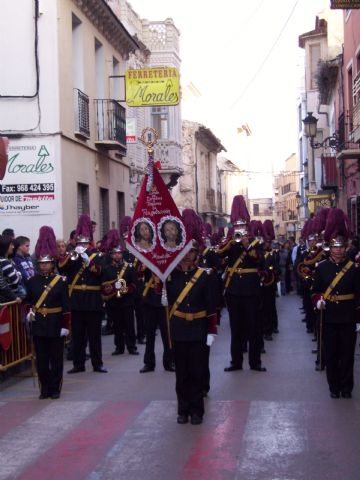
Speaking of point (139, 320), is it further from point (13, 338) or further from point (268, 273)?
point (13, 338)

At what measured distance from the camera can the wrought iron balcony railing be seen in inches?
773

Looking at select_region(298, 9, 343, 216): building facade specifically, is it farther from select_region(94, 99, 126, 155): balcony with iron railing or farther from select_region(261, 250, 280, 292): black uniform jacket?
select_region(261, 250, 280, 292): black uniform jacket

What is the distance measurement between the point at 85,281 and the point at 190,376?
3.51 meters

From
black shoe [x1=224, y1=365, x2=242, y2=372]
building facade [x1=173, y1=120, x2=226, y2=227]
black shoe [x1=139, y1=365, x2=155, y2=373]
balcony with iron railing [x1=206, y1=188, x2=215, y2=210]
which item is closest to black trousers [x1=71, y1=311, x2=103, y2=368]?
black shoe [x1=139, y1=365, x2=155, y2=373]

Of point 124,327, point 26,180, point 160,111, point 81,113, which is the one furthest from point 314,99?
point 124,327

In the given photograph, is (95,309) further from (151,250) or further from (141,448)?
(141,448)

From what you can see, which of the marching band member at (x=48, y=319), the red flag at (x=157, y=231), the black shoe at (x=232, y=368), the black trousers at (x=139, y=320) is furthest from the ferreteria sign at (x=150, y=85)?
the red flag at (x=157, y=231)

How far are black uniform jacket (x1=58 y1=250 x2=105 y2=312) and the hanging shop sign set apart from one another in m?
7.04

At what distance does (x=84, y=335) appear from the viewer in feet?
37.2

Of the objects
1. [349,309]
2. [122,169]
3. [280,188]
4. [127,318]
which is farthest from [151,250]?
[280,188]

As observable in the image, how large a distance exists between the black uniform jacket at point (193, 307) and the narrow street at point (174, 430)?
0.89 metres

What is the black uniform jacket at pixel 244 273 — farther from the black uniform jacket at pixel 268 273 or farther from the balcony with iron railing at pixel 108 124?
the balcony with iron railing at pixel 108 124

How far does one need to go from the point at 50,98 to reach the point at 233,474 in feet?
43.4

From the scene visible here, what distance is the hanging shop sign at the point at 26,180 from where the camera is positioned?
18031mm
